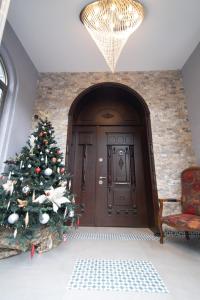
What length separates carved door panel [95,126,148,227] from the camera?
347 centimetres

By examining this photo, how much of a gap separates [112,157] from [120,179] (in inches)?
22.3

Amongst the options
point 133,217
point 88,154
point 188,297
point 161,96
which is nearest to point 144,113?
point 161,96

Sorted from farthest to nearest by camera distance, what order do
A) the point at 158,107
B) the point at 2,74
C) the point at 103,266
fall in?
1. the point at 158,107
2. the point at 2,74
3. the point at 103,266

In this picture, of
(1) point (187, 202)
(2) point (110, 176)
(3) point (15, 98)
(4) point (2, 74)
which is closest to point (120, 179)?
(2) point (110, 176)

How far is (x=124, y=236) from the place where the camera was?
9.18 ft

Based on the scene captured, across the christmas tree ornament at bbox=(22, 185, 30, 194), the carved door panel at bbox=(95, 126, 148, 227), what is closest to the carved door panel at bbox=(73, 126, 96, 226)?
the carved door panel at bbox=(95, 126, 148, 227)

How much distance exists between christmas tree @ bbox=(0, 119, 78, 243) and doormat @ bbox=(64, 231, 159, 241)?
1.76ft

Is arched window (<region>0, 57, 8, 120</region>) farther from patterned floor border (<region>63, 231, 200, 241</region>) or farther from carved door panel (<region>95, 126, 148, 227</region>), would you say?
patterned floor border (<region>63, 231, 200, 241</region>)

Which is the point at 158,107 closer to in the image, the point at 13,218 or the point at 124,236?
the point at 124,236

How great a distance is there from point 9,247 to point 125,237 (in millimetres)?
1802

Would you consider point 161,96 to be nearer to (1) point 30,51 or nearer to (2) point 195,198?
(2) point 195,198

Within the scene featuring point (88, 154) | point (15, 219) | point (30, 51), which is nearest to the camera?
point (15, 219)

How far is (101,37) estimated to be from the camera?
2355 millimetres

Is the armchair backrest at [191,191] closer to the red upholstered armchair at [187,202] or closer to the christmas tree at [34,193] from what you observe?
the red upholstered armchair at [187,202]
